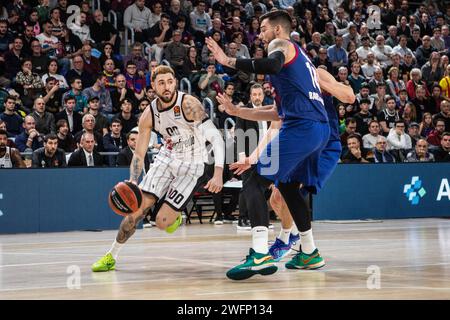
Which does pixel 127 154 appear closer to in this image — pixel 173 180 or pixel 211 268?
pixel 173 180

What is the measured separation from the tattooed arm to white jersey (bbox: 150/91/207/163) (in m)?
0.07

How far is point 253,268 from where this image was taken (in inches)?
321

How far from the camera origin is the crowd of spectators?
17.4 metres

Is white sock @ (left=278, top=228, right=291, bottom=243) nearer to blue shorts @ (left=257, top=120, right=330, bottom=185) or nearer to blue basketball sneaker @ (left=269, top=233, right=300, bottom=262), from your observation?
blue basketball sneaker @ (left=269, top=233, right=300, bottom=262)

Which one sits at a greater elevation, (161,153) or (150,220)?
(161,153)

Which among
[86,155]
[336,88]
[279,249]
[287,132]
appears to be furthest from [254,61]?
[86,155]

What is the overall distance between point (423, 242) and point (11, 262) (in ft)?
19.1

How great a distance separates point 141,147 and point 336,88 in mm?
2278

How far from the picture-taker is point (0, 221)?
15.3 meters

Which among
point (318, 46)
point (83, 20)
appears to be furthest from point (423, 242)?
point (318, 46)

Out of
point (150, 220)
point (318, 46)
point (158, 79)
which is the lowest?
point (150, 220)

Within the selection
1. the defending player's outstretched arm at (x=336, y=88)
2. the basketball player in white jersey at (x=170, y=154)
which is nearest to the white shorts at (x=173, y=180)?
the basketball player in white jersey at (x=170, y=154)
